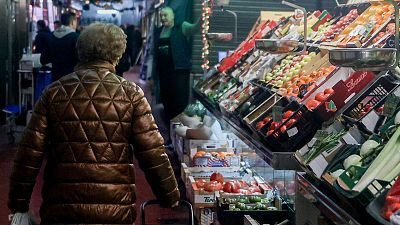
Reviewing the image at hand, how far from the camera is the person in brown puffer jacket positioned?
150 inches

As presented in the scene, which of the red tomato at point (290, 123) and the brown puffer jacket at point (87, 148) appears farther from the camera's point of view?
the red tomato at point (290, 123)

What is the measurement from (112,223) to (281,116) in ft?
5.04

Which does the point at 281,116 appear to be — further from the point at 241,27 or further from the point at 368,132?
the point at 241,27

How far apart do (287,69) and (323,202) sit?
319 cm

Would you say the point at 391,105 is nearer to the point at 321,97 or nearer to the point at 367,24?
the point at 321,97

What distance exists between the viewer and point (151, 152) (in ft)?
12.7

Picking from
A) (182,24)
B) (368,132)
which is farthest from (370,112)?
(182,24)

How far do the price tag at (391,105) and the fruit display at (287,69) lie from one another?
2362 mm

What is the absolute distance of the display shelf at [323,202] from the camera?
3088 millimetres

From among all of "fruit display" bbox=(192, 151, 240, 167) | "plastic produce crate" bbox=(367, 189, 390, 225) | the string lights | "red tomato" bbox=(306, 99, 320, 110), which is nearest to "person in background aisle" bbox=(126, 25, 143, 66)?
the string lights

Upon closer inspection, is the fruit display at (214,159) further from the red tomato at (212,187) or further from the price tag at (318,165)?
the price tag at (318,165)

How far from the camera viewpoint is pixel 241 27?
1047 cm

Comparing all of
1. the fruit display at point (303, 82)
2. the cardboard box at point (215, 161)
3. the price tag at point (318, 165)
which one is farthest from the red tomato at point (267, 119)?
the price tag at point (318, 165)

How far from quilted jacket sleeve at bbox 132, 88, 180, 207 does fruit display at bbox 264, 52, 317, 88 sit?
2330mm
